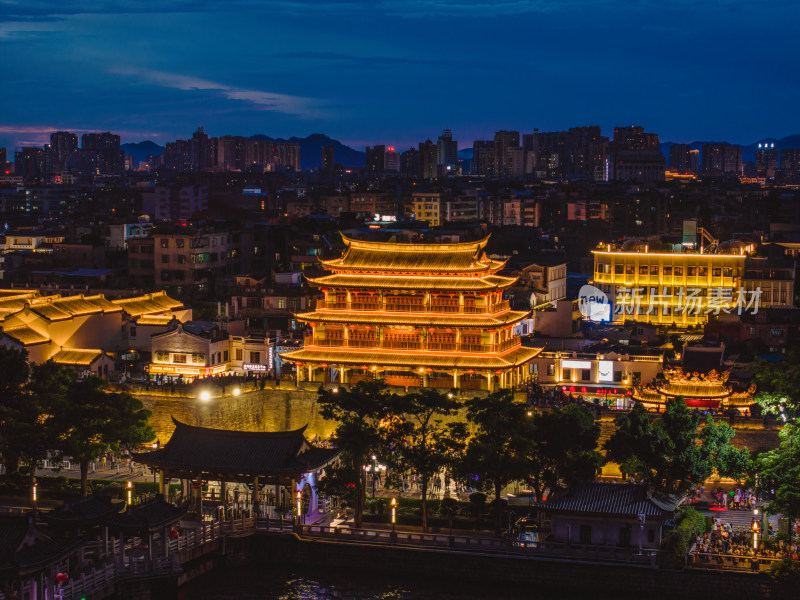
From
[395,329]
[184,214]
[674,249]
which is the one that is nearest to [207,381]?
[395,329]

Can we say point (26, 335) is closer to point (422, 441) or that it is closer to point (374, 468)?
point (374, 468)

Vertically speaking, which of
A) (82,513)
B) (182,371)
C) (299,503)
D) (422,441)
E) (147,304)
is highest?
(147,304)

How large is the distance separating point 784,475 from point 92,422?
930 inches

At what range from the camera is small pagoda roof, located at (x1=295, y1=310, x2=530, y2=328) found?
50.9 meters

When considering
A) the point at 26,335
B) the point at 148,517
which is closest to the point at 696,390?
the point at 148,517

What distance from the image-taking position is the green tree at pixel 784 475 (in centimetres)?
3634

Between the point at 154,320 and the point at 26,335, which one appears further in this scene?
the point at 154,320

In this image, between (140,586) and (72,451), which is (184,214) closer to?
(72,451)

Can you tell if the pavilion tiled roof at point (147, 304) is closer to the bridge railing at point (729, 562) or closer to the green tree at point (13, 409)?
the green tree at point (13, 409)

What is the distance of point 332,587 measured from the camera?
120ft

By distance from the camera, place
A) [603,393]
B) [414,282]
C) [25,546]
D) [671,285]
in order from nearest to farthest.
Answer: [25,546] < [414,282] < [603,393] < [671,285]

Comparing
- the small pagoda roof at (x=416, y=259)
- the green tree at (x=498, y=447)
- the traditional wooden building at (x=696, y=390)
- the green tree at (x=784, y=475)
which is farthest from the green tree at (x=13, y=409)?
the green tree at (x=784, y=475)

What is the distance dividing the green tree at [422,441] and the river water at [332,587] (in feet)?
10.7

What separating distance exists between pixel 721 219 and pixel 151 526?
9426 cm
